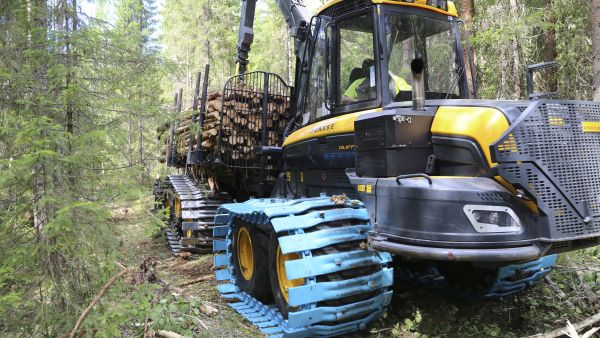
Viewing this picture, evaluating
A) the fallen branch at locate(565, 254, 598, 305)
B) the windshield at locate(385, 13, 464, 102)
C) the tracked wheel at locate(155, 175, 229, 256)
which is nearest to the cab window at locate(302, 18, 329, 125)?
the windshield at locate(385, 13, 464, 102)

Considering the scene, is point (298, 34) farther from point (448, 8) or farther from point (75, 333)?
point (75, 333)

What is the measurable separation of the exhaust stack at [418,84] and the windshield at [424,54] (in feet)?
1.71

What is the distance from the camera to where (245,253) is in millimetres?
5473

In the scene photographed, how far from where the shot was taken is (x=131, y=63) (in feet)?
13.9

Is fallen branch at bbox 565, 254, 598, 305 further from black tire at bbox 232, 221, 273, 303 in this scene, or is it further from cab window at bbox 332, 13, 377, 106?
black tire at bbox 232, 221, 273, 303

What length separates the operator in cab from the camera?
427 cm

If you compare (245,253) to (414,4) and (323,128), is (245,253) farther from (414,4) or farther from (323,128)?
(414,4)

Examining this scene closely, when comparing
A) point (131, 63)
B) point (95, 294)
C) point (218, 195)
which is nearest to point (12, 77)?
point (131, 63)

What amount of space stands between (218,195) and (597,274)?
5895 mm

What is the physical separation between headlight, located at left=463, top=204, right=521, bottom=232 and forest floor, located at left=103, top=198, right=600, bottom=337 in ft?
4.71

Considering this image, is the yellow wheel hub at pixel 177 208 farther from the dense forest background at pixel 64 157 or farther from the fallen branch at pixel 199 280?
the dense forest background at pixel 64 157

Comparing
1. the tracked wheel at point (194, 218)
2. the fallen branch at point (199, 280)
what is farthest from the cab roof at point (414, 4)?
the tracked wheel at point (194, 218)

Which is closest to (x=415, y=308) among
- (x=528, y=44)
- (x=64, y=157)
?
(x=64, y=157)

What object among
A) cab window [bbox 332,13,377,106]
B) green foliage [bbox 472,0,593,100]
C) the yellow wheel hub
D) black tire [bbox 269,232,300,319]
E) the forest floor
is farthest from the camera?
green foliage [bbox 472,0,593,100]
